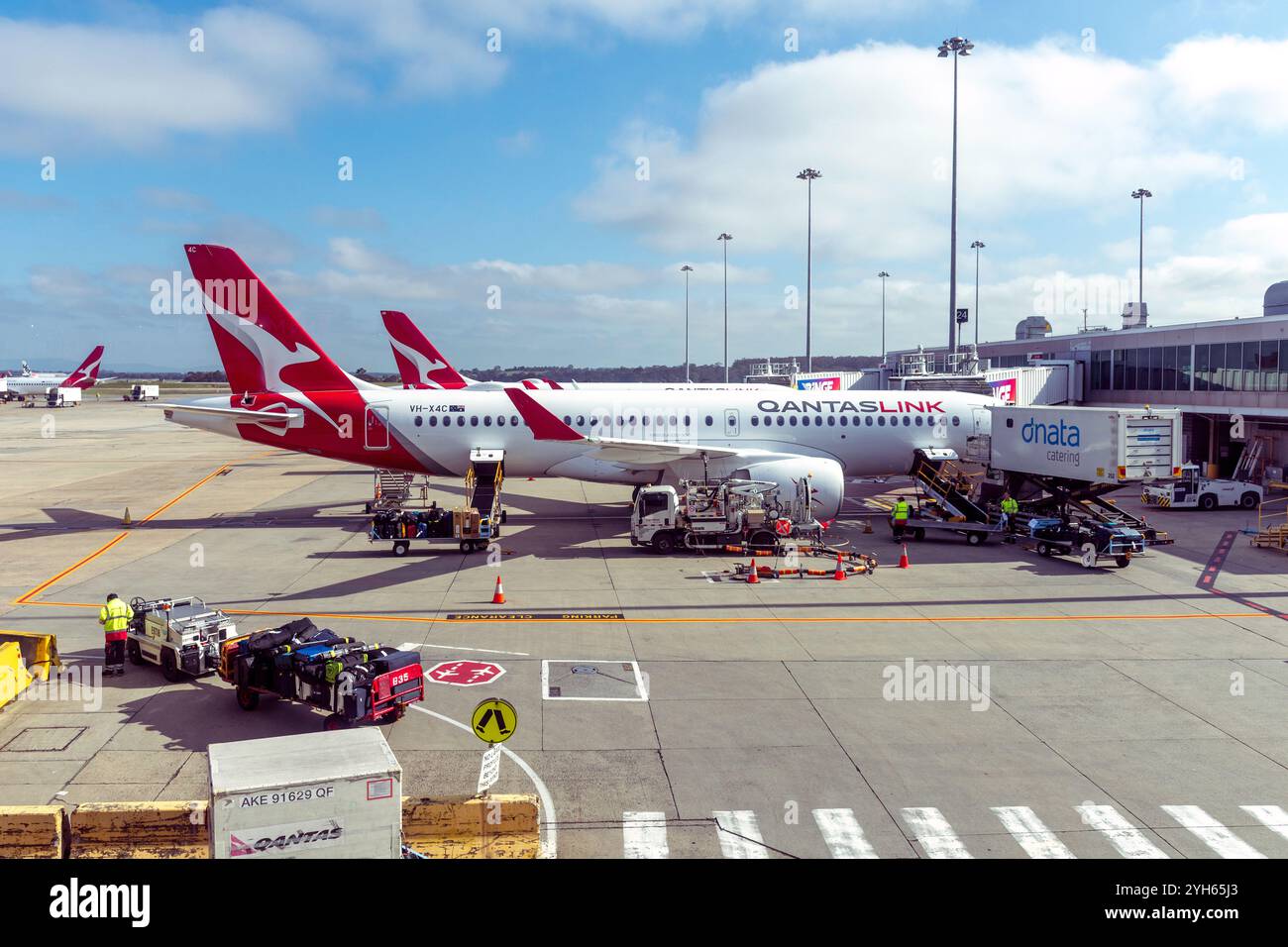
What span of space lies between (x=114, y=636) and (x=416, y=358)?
145ft

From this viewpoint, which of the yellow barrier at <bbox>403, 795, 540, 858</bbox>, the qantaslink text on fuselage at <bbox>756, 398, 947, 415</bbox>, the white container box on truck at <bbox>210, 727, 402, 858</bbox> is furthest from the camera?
the qantaslink text on fuselage at <bbox>756, 398, 947, 415</bbox>

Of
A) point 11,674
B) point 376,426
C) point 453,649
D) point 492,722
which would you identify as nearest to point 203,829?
point 492,722

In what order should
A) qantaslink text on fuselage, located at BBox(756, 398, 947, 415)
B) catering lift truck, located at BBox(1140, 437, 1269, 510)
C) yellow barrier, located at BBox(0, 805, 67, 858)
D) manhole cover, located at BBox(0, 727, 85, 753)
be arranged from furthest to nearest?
catering lift truck, located at BBox(1140, 437, 1269, 510), qantaslink text on fuselage, located at BBox(756, 398, 947, 415), manhole cover, located at BBox(0, 727, 85, 753), yellow barrier, located at BBox(0, 805, 67, 858)

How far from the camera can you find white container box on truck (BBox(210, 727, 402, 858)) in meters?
9.12

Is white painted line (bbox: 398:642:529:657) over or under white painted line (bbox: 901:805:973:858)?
over

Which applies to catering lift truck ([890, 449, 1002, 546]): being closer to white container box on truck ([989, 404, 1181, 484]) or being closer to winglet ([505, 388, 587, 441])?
white container box on truck ([989, 404, 1181, 484])

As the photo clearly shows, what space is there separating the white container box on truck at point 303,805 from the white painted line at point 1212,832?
32.8 ft

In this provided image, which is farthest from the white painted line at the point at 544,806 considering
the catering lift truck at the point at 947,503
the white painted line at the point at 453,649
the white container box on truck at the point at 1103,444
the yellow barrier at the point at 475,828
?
the white container box on truck at the point at 1103,444

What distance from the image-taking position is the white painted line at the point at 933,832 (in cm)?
1100

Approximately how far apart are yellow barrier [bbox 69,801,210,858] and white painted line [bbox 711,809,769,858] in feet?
20.3

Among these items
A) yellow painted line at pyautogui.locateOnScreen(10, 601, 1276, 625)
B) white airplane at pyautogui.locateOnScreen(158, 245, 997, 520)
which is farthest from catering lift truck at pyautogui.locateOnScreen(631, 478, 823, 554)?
yellow painted line at pyautogui.locateOnScreen(10, 601, 1276, 625)

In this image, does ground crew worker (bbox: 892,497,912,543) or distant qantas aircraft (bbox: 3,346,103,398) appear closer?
ground crew worker (bbox: 892,497,912,543)

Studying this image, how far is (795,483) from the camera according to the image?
1257 inches
